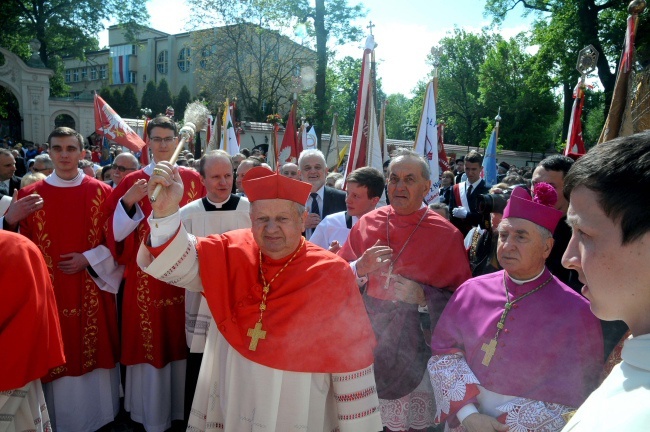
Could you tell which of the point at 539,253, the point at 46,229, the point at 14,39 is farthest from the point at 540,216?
the point at 14,39

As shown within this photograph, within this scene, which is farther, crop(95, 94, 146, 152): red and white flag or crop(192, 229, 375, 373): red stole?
crop(95, 94, 146, 152): red and white flag

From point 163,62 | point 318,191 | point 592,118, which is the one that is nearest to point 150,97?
point 163,62

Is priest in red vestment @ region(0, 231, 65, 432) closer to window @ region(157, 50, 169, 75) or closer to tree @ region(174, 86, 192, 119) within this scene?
tree @ region(174, 86, 192, 119)

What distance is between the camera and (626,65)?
12.8ft

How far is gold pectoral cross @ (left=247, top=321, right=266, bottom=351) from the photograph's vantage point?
8.21ft

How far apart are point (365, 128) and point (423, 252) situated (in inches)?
138

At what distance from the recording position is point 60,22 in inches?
1358

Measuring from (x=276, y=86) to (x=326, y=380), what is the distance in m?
29.3

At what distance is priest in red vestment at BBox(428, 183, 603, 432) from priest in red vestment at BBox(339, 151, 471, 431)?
0.47 m

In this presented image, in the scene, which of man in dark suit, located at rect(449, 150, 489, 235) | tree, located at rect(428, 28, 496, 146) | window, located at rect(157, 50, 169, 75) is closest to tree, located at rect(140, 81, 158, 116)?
window, located at rect(157, 50, 169, 75)

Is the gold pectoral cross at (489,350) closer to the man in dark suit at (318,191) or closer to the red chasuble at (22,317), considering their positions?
the red chasuble at (22,317)

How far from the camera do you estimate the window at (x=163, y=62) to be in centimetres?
5631

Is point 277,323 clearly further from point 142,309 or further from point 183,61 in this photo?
point 183,61

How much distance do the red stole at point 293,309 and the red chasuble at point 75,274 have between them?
2041 millimetres
